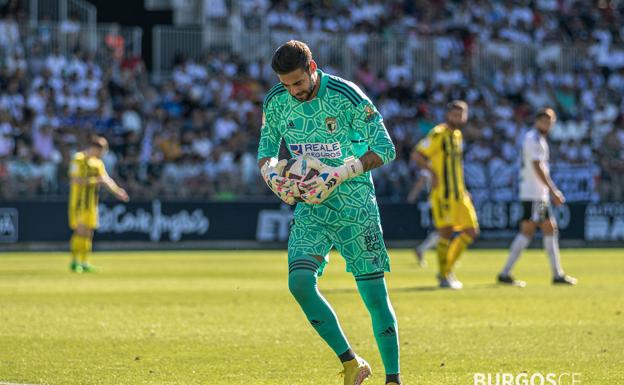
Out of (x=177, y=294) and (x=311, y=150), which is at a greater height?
(x=311, y=150)

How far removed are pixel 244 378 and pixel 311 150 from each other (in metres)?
1.94

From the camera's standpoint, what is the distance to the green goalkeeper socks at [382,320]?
783cm

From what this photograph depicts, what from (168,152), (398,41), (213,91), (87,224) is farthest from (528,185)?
(398,41)

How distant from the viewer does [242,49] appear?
36.2 metres

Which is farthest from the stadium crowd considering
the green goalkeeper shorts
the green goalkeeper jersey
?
the green goalkeeper shorts

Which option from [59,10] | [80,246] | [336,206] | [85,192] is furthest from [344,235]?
[59,10]

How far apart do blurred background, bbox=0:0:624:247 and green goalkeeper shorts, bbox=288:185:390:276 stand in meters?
22.1

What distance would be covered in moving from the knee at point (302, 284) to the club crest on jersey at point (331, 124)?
0.97 meters

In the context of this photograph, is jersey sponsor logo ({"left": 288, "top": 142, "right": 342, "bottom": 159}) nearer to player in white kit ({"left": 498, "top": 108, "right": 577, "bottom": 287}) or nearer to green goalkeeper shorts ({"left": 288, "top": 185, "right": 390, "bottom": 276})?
green goalkeeper shorts ({"left": 288, "top": 185, "right": 390, "bottom": 276})

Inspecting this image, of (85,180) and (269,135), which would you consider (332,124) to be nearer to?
(269,135)

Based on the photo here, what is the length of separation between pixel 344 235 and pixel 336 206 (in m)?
0.20

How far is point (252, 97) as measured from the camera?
3428cm

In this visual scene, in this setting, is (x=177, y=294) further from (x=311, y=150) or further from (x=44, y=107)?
(x=44, y=107)

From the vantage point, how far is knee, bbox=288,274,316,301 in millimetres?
7809
